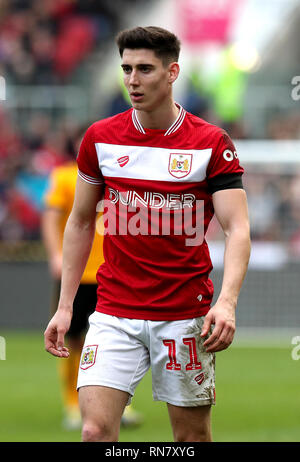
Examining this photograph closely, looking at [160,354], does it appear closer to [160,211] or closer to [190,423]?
[190,423]

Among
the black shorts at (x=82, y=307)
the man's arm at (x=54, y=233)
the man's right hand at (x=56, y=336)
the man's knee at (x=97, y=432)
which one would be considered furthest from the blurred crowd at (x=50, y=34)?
the man's knee at (x=97, y=432)

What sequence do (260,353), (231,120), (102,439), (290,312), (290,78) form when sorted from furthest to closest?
(290,78) < (231,120) < (290,312) < (260,353) < (102,439)

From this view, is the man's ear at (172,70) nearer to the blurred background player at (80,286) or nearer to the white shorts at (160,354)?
the white shorts at (160,354)

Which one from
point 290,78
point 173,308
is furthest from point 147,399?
point 290,78

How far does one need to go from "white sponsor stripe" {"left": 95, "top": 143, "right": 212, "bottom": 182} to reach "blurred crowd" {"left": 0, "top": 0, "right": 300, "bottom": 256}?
7.36m

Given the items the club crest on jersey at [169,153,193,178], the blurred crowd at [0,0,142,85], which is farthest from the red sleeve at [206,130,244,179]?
the blurred crowd at [0,0,142,85]

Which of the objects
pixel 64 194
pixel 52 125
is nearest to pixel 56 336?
pixel 64 194

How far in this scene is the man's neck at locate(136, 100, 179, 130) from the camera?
17.4 ft

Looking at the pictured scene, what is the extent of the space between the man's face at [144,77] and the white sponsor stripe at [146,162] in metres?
0.23

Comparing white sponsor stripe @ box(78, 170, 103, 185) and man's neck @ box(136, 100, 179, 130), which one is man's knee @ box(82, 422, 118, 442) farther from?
man's neck @ box(136, 100, 179, 130)

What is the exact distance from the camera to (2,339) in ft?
47.6

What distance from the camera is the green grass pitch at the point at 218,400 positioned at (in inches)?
324

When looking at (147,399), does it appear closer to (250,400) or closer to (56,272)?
(250,400)

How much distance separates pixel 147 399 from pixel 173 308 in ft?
17.5
